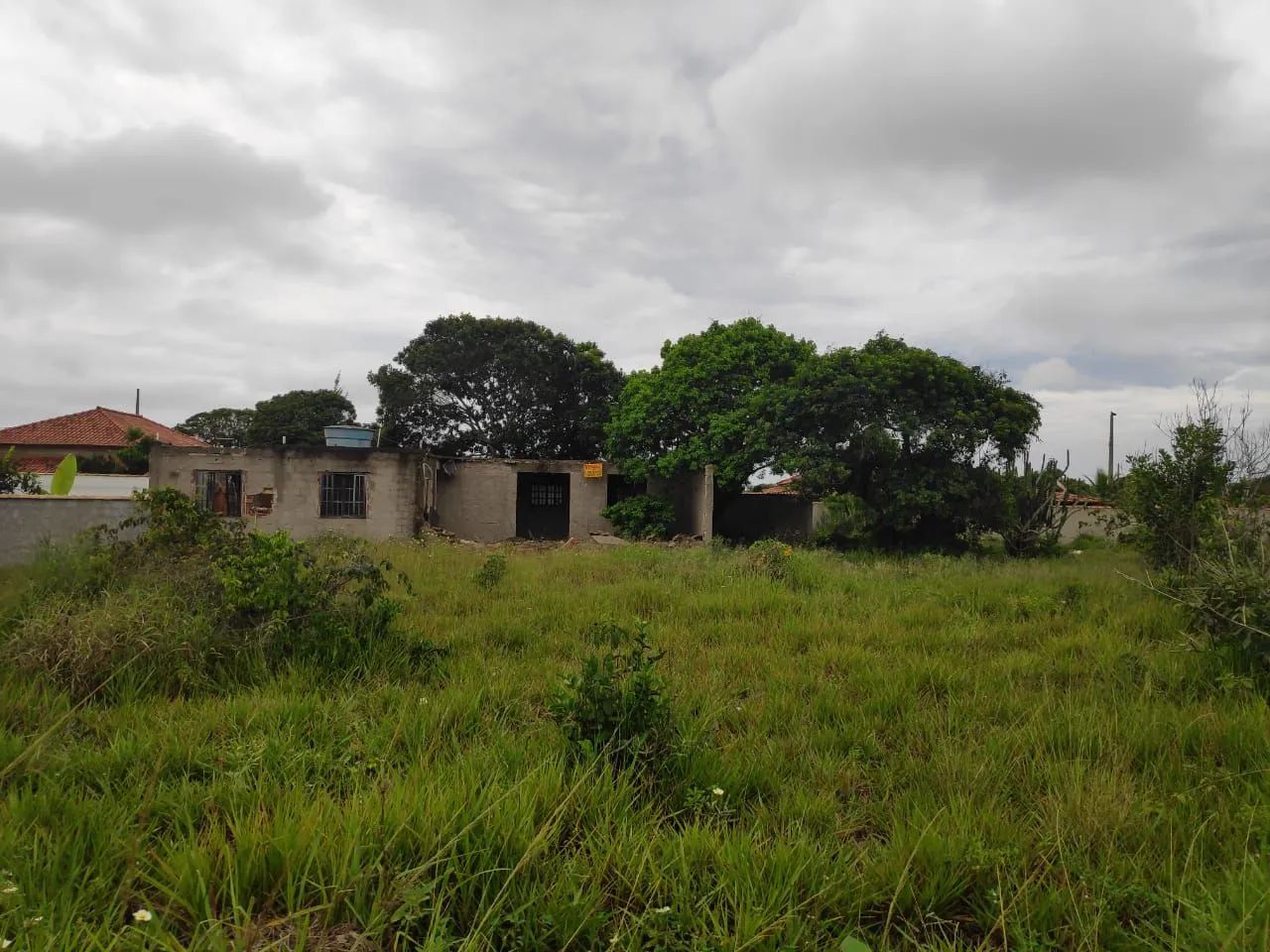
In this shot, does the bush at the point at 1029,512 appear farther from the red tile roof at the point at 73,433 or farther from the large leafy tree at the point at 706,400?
the red tile roof at the point at 73,433

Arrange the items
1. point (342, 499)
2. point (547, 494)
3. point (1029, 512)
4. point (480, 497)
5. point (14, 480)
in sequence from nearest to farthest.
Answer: point (14, 480) → point (1029, 512) → point (342, 499) → point (480, 497) → point (547, 494)

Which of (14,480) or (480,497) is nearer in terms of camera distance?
(14,480)

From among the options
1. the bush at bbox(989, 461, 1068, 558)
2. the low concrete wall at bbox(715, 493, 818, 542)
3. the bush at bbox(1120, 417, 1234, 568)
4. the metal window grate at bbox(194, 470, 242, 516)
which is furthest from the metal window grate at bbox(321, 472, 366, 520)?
the bush at bbox(1120, 417, 1234, 568)

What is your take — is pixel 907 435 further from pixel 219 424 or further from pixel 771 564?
pixel 219 424

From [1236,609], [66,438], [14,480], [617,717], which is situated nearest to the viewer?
[617,717]

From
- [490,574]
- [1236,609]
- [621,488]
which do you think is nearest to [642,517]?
[621,488]

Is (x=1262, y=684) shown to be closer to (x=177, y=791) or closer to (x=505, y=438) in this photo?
(x=177, y=791)

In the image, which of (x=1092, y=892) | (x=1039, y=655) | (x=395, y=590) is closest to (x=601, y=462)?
(x=395, y=590)

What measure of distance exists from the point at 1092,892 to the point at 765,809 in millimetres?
1052

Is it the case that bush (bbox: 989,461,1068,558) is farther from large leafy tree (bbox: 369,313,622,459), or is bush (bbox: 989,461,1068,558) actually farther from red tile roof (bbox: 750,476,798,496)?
large leafy tree (bbox: 369,313,622,459)

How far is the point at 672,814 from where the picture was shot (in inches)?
103

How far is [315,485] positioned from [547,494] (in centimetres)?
714

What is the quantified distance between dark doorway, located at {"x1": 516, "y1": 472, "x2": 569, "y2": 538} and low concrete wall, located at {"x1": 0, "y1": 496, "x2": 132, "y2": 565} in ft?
46.7

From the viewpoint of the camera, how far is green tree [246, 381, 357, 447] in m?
29.8
